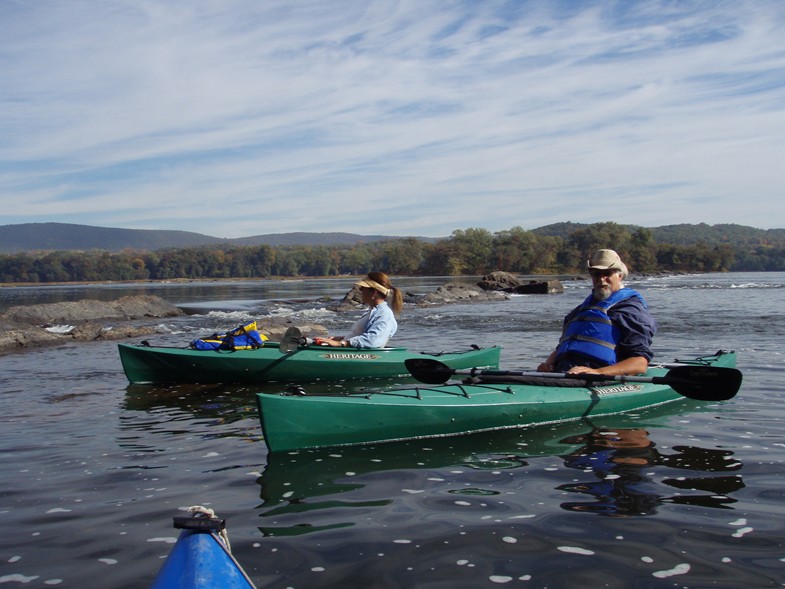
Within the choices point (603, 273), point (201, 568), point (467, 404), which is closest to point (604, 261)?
point (603, 273)

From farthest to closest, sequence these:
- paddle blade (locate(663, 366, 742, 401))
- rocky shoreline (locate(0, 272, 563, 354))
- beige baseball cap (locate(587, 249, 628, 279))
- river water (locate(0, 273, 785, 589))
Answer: rocky shoreline (locate(0, 272, 563, 354)) → beige baseball cap (locate(587, 249, 628, 279)) → paddle blade (locate(663, 366, 742, 401)) → river water (locate(0, 273, 785, 589))

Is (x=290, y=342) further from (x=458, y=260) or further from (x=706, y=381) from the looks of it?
(x=458, y=260)

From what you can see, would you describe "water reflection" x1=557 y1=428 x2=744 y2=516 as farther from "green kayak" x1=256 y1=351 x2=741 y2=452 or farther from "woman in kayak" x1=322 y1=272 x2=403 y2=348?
"woman in kayak" x1=322 y1=272 x2=403 y2=348

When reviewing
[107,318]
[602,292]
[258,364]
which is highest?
[602,292]

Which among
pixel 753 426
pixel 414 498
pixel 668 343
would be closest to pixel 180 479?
pixel 414 498

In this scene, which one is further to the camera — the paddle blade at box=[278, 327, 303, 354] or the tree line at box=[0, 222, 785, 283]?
the tree line at box=[0, 222, 785, 283]

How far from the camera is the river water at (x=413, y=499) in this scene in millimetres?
3600

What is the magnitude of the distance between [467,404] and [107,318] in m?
20.2

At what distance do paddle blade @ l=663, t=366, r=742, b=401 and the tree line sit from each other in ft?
322

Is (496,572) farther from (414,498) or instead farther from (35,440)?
→ (35,440)

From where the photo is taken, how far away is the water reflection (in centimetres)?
452

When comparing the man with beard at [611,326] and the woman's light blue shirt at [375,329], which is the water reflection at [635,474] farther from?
the woman's light blue shirt at [375,329]

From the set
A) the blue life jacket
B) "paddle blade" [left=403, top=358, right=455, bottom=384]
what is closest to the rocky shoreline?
"paddle blade" [left=403, top=358, right=455, bottom=384]

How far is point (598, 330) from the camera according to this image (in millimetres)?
6590
